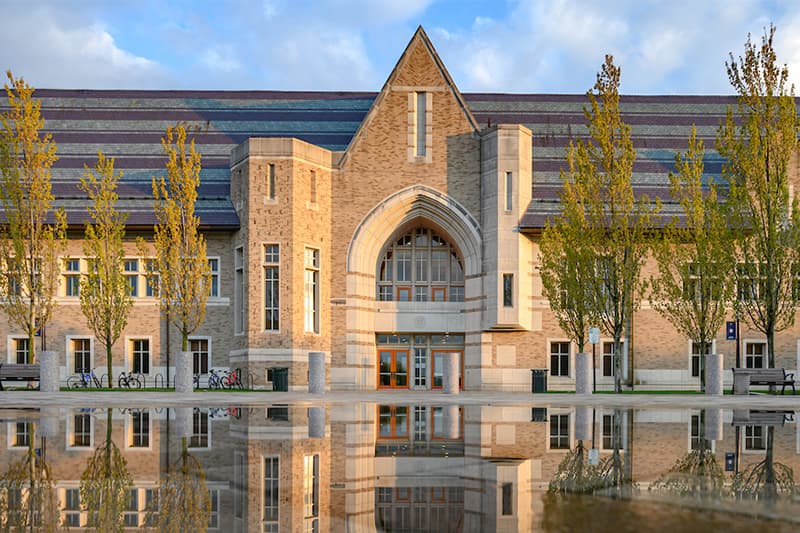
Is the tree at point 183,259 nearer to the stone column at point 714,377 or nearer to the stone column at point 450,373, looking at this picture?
the stone column at point 450,373

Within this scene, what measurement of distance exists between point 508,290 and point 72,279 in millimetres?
20004

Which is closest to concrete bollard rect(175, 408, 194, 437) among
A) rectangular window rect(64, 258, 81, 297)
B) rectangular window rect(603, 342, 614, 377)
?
rectangular window rect(64, 258, 81, 297)

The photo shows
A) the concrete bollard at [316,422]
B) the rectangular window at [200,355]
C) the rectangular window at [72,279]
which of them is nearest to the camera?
the concrete bollard at [316,422]

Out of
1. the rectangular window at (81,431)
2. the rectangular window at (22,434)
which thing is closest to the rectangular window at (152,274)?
the rectangular window at (81,431)

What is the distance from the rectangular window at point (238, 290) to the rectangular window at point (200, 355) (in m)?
2.02

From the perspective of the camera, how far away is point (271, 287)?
3841 cm

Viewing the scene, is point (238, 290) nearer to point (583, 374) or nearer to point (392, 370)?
point (392, 370)

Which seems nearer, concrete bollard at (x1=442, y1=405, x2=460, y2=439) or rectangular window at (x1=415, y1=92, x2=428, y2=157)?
concrete bollard at (x1=442, y1=405, x2=460, y2=439)

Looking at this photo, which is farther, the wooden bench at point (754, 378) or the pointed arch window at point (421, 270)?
the pointed arch window at point (421, 270)

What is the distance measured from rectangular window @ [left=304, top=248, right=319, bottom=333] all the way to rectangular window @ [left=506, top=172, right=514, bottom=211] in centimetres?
888

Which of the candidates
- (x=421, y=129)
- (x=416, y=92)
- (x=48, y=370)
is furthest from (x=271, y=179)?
(x=48, y=370)

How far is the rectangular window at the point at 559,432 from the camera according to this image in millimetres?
12477

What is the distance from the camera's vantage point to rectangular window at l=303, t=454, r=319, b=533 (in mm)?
6762

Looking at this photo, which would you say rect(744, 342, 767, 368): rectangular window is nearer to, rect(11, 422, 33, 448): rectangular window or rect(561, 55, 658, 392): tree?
rect(561, 55, 658, 392): tree
